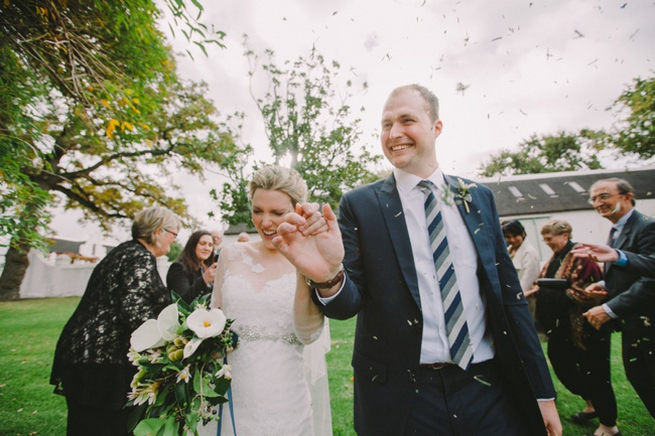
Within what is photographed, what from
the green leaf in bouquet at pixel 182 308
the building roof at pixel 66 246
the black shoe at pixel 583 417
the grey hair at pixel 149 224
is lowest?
the black shoe at pixel 583 417

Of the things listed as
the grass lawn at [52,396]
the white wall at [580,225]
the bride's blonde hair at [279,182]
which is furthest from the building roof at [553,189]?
the bride's blonde hair at [279,182]

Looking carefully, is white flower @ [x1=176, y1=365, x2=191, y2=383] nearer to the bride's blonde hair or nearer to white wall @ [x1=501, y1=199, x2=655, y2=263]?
the bride's blonde hair

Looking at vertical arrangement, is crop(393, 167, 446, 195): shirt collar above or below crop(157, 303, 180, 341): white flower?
above

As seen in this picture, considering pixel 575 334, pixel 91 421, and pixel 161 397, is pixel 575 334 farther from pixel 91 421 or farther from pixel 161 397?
pixel 91 421

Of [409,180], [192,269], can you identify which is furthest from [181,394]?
[192,269]

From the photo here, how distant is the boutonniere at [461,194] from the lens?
2014 mm

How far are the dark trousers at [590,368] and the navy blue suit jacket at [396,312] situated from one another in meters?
3.00

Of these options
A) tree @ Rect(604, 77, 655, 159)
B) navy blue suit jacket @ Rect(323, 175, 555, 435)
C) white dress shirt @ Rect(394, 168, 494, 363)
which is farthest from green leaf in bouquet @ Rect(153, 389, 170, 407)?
tree @ Rect(604, 77, 655, 159)

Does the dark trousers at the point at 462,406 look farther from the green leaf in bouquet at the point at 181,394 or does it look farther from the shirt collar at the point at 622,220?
the shirt collar at the point at 622,220

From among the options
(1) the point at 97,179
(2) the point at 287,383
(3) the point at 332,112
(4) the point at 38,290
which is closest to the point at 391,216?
(2) the point at 287,383

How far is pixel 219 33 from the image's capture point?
3041 millimetres

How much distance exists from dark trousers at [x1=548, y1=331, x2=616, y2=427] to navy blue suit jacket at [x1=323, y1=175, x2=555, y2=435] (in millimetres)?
2998

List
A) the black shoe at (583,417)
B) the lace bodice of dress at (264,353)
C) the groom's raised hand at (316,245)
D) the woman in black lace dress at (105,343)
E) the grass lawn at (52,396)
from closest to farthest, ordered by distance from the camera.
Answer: the groom's raised hand at (316,245) → the lace bodice of dress at (264,353) → the woman in black lace dress at (105,343) → the grass lawn at (52,396) → the black shoe at (583,417)

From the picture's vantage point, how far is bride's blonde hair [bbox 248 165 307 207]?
8.33 ft
